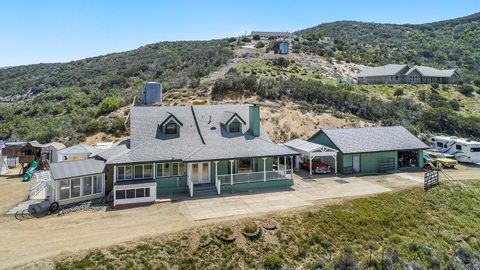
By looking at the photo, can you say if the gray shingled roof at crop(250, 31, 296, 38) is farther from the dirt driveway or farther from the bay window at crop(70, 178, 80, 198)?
the bay window at crop(70, 178, 80, 198)

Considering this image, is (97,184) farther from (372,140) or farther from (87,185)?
(372,140)

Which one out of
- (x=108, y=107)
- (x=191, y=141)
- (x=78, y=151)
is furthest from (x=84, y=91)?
(x=191, y=141)

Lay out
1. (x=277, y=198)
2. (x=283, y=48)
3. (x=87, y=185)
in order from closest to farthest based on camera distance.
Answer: (x=87, y=185) → (x=277, y=198) → (x=283, y=48)

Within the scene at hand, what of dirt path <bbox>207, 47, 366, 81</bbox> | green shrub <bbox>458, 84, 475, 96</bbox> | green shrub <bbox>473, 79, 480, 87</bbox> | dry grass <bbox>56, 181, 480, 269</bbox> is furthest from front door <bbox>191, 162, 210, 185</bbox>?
green shrub <bbox>473, 79, 480, 87</bbox>

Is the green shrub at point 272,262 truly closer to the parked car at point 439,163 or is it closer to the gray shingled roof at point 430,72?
the parked car at point 439,163

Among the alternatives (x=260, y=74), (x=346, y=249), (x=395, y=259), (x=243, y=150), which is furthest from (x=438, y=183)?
(x=260, y=74)

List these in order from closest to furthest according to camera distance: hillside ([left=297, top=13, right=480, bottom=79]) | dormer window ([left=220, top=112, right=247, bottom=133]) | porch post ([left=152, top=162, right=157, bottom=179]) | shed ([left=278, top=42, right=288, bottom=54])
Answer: porch post ([left=152, top=162, right=157, bottom=179]) → dormer window ([left=220, top=112, right=247, bottom=133]) → shed ([left=278, top=42, right=288, bottom=54]) → hillside ([left=297, top=13, right=480, bottom=79])

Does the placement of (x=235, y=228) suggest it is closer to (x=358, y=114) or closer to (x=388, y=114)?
(x=358, y=114)

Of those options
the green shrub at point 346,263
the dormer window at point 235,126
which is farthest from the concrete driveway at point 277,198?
the dormer window at point 235,126
